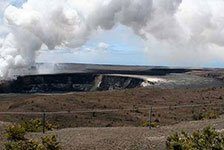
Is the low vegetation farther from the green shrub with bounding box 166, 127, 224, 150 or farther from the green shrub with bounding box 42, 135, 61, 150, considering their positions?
the green shrub with bounding box 166, 127, 224, 150

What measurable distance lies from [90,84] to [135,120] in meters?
70.0

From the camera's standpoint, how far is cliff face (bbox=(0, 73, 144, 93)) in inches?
3822

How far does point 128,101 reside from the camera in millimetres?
63719

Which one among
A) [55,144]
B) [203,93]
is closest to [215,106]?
[203,93]

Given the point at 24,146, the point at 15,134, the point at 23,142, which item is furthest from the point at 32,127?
the point at 24,146

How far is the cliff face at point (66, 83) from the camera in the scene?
97.1 meters

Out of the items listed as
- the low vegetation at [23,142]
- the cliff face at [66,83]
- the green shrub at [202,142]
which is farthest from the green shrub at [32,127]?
the cliff face at [66,83]

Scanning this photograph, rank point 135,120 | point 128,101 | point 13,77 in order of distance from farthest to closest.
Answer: point 13,77, point 128,101, point 135,120

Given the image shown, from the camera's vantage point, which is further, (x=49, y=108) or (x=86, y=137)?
(x=49, y=108)

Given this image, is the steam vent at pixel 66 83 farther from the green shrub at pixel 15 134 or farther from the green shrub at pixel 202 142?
the green shrub at pixel 202 142

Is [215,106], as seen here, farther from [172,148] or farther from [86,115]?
[172,148]

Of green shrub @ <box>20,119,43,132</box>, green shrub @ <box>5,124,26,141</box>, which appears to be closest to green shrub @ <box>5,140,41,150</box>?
green shrub @ <box>5,124,26,141</box>

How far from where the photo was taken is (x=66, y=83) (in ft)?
366

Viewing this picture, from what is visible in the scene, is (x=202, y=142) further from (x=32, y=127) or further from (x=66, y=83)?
(x=66, y=83)
